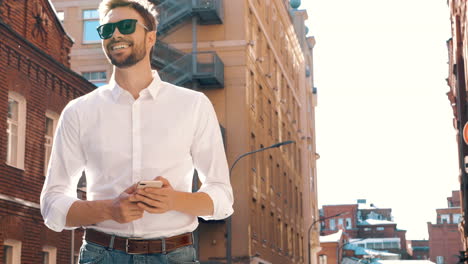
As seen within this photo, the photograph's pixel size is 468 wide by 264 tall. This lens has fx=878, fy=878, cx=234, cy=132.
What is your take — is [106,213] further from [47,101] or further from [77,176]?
[47,101]

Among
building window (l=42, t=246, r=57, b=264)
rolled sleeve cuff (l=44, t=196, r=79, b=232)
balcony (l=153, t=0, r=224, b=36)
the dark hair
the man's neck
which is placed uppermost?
balcony (l=153, t=0, r=224, b=36)

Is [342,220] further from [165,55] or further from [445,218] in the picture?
[165,55]

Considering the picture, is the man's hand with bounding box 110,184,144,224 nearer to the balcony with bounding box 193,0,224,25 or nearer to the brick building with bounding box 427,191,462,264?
the balcony with bounding box 193,0,224,25

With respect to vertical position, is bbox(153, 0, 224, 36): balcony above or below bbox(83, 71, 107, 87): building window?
above

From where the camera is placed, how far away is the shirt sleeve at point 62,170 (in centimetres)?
322

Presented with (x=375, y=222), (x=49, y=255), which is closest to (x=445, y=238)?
(x=375, y=222)

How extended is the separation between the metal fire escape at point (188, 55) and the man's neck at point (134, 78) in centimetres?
3322

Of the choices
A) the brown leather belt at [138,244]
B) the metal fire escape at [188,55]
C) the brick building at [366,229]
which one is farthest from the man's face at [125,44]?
the brick building at [366,229]

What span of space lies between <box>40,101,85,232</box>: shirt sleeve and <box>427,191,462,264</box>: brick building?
13792 centimetres

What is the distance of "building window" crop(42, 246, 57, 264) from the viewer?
2173 centimetres

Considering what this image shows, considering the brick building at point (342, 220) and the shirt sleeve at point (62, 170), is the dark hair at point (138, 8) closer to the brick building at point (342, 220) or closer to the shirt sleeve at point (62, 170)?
the shirt sleeve at point (62, 170)

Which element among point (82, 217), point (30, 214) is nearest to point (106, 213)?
point (82, 217)

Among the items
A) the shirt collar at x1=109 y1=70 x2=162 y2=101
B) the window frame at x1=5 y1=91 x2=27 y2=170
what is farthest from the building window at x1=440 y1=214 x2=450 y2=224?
the shirt collar at x1=109 y1=70 x2=162 y2=101

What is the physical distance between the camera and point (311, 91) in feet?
254
